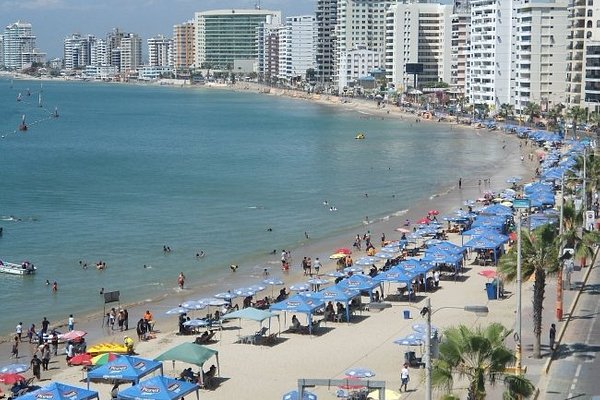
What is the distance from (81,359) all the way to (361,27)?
176922 millimetres

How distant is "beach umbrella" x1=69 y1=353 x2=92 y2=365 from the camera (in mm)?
26155

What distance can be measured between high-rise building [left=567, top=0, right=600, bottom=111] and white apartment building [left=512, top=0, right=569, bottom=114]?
580cm

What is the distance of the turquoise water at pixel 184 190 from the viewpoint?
40500 millimetres

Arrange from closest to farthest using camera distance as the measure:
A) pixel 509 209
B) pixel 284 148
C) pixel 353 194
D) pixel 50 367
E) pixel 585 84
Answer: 1. pixel 50 367
2. pixel 509 209
3. pixel 353 194
4. pixel 585 84
5. pixel 284 148

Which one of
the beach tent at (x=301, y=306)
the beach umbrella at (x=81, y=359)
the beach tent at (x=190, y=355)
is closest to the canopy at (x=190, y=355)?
the beach tent at (x=190, y=355)

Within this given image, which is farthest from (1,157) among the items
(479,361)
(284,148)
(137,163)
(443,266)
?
(479,361)

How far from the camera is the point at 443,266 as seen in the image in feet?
119

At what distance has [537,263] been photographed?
75.8 feet

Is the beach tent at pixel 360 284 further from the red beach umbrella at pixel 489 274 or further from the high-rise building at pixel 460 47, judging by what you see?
the high-rise building at pixel 460 47

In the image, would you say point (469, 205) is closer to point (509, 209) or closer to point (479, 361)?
point (509, 209)

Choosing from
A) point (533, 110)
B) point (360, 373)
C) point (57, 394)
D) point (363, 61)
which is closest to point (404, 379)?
point (360, 373)

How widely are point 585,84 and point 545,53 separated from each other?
16612 mm

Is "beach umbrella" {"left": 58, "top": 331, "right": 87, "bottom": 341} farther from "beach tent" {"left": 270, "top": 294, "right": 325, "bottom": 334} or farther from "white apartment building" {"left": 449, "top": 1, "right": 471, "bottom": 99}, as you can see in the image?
"white apartment building" {"left": 449, "top": 1, "right": 471, "bottom": 99}

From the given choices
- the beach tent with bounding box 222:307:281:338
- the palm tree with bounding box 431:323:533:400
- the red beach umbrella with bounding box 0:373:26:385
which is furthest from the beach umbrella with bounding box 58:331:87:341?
the palm tree with bounding box 431:323:533:400
